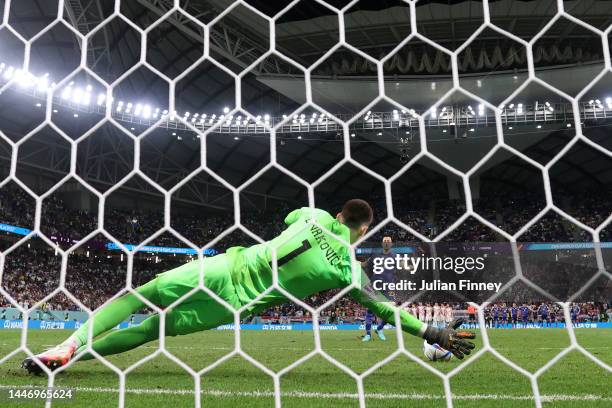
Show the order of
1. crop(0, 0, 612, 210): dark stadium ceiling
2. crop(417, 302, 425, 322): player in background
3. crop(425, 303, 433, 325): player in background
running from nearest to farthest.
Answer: crop(425, 303, 433, 325): player in background → crop(417, 302, 425, 322): player in background → crop(0, 0, 612, 210): dark stadium ceiling

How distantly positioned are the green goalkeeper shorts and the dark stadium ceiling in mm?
12089

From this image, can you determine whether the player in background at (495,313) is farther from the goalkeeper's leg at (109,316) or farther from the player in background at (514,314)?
the goalkeeper's leg at (109,316)

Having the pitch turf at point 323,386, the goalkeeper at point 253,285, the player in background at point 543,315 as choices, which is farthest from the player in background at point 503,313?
the goalkeeper at point 253,285

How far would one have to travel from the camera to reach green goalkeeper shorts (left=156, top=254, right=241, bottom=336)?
8.84 feet

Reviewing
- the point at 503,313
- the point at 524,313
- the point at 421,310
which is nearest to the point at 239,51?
the point at 421,310

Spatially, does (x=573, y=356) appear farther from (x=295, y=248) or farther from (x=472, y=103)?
(x=472, y=103)

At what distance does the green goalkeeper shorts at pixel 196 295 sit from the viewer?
8.84 ft

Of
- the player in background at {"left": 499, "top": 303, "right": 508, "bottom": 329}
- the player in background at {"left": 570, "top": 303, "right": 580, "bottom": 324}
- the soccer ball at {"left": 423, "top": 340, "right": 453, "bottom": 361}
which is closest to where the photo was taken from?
the soccer ball at {"left": 423, "top": 340, "right": 453, "bottom": 361}

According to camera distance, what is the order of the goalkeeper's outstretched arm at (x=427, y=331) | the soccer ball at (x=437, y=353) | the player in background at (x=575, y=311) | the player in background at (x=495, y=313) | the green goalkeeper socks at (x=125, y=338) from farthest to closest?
1. the player in background at (x=495, y=313)
2. the player in background at (x=575, y=311)
3. the soccer ball at (x=437, y=353)
4. the green goalkeeper socks at (x=125, y=338)
5. the goalkeeper's outstretched arm at (x=427, y=331)

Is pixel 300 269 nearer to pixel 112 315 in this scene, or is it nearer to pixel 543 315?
pixel 112 315

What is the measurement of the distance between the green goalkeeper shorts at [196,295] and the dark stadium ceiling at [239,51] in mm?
12089

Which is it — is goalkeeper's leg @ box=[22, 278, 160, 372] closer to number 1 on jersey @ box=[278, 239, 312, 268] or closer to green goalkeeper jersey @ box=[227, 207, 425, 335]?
green goalkeeper jersey @ box=[227, 207, 425, 335]

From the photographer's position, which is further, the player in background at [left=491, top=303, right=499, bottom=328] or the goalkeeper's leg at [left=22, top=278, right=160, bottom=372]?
the player in background at [left=491, top=303, right=499, bottom=328]

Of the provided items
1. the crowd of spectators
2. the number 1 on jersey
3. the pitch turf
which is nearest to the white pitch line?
the pitch turf
